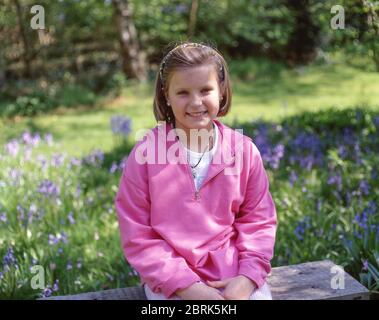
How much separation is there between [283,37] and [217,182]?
8.68 m

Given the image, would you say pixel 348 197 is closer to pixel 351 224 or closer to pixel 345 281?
pixel 351 224

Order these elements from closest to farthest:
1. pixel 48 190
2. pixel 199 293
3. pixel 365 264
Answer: pixel 199 293 → pixel 365 264 → pixel 48 190

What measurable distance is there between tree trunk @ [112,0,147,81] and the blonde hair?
21.9 ft

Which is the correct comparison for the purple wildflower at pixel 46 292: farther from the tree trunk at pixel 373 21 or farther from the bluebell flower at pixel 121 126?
the bluebell flower at pixel 121 126

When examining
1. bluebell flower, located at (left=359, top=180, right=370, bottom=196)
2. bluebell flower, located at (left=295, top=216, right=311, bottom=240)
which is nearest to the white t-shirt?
bluebell flower, located at (left=295, top=216, right=311, bottom=240)

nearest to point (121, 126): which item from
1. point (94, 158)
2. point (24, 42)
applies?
point (94, 158)

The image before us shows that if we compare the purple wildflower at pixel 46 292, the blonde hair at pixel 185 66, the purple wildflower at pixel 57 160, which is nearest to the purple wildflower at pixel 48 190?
the purple wildflower at pixel 57 160

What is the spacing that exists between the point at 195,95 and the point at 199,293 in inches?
29.7

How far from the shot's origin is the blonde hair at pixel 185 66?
2.28 meters

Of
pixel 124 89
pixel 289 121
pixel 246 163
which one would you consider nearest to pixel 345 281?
pixel 246 163

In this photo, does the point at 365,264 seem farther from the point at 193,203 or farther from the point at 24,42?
the point at 24,42

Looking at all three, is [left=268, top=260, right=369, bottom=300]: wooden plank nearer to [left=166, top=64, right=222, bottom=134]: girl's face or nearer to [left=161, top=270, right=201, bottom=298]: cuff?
[left=161, top=270, right=201, bottom=298]: cuff

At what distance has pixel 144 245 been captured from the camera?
7.36 feet

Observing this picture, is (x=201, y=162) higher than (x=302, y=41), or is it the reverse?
(x=302, y=41)
